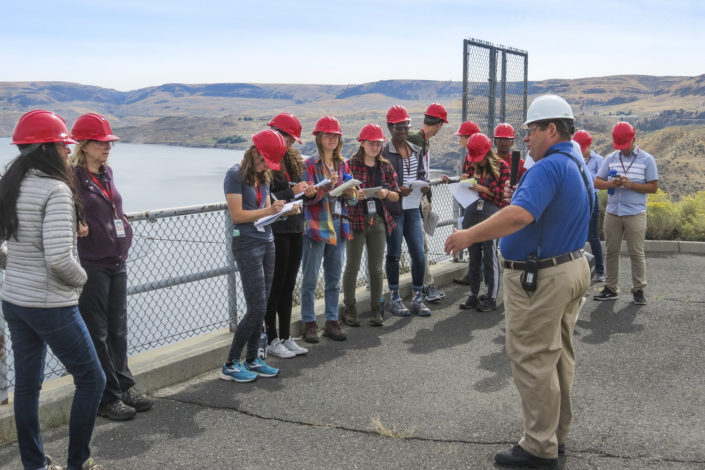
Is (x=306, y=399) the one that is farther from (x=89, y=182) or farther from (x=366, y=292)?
(x=366, y=292)

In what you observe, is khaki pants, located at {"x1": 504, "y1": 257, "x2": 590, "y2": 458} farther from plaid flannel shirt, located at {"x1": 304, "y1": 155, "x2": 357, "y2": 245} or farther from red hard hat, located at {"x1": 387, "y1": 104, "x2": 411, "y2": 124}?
red hard hat, located at {"x1": 387, "y1": 104, "x2": 411, "y2": 124}

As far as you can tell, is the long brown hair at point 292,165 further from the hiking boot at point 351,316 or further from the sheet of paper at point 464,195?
the sheet of paper at point 464,195

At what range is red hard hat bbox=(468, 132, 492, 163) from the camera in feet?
23.1

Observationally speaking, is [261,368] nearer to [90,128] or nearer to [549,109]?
[90,128]

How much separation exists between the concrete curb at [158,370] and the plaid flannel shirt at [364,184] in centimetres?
107

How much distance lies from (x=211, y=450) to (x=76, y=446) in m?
0.82

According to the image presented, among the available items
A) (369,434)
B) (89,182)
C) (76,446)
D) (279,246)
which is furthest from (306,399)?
(89,182)

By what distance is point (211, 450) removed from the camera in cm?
411

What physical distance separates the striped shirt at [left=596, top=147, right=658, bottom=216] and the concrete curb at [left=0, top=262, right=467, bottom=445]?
396 centimetres

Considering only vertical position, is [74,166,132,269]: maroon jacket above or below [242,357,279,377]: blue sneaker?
above

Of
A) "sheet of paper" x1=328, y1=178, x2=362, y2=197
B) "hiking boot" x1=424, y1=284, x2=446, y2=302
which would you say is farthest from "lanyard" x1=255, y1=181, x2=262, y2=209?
"hiking boot" x1=424, y1=284, x2=446, y2=302

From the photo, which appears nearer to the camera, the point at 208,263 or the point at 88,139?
the point at 88,139

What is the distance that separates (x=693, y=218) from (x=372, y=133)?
8.36 meters

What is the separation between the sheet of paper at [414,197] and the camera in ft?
23.5
